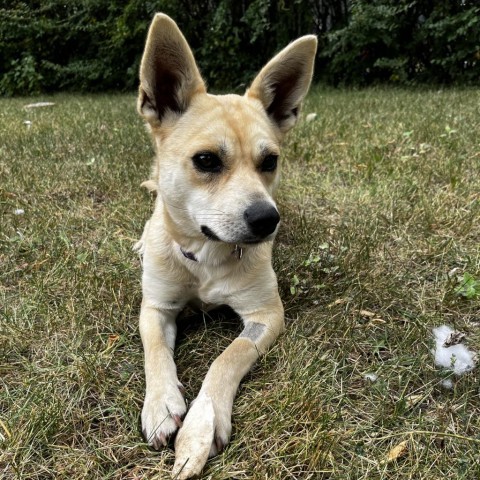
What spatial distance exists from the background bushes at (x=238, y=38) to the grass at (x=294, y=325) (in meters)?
5.95

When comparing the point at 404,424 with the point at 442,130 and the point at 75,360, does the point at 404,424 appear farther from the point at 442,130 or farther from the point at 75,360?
the point at 442,130

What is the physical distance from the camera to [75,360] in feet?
7.01

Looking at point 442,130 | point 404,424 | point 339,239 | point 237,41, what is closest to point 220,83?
point 237,41

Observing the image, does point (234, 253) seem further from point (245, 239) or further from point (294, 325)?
point (294, 325)

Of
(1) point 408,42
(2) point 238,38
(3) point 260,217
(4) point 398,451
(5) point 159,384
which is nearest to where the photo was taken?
(4) point 398,451

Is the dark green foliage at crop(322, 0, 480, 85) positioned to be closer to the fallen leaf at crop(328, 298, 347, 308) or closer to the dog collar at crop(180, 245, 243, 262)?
the fallen leaf at crop(328, 298, 347, 308)

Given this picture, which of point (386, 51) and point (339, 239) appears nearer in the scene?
point (339, 239)

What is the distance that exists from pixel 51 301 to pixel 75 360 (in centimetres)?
63

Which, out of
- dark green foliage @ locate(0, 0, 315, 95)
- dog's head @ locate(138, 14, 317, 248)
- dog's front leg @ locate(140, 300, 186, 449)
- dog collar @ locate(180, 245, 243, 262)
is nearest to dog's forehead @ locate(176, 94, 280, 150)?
dog's head @ locate(138, 14, 317, 248)

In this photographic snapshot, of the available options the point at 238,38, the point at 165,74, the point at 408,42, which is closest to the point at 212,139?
the point at 165,74

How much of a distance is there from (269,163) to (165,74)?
2.43ft

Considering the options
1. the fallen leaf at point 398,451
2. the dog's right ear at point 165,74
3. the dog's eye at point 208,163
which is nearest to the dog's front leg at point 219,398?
the fallen leaf at point 398,451

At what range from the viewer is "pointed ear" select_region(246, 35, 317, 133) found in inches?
107

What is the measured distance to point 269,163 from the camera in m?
2.63
